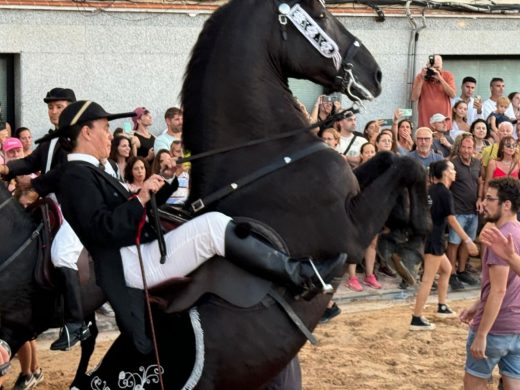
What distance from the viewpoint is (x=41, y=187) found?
7.25 meters

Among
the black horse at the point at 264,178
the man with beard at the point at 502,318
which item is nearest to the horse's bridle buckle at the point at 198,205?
the black horse at the point at 264,178

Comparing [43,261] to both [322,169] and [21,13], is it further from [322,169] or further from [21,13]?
[21,13]

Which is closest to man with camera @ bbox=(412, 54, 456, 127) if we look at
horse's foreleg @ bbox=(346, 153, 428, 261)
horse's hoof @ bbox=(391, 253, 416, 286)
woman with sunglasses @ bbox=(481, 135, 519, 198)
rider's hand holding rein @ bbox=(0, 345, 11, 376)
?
woman with sunglasses @ bbox=(481, 135, 519, 198)

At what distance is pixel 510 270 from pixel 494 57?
11818mm

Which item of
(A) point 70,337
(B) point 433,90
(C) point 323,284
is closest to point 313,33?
(C) point 323,284

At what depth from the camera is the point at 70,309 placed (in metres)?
7.60

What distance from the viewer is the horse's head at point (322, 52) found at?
5.73m

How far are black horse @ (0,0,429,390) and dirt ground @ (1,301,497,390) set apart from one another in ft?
11.8

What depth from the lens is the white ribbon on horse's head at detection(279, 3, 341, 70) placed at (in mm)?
5719

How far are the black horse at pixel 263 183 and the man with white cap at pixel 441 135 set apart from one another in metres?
8.78

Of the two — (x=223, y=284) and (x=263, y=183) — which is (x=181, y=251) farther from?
(x=263, y=183)

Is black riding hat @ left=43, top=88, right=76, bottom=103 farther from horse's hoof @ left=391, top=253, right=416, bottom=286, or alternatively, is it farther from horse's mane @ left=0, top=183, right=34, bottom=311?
horse's hoof @ left=391, top=253, right=416, bottom=286

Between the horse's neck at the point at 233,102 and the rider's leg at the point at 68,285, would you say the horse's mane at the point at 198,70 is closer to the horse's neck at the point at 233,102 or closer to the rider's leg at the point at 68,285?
the horse's neck at the point at 233,102

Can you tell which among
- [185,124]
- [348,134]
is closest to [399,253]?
[185,124]
